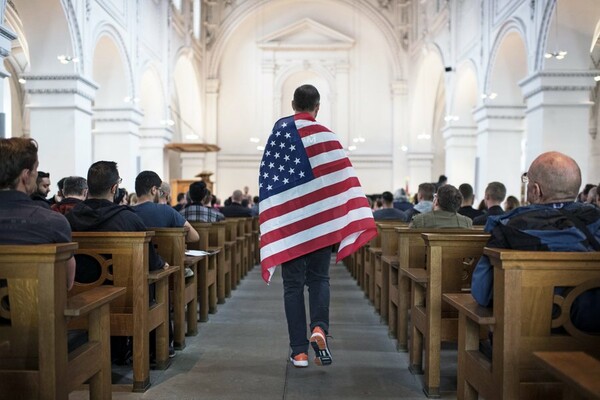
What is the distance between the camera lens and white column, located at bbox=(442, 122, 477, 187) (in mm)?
16391

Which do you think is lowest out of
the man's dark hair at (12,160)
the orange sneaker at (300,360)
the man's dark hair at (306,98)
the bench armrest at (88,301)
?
the orange sneaker at (300,360)

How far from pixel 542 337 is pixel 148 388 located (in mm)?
2378

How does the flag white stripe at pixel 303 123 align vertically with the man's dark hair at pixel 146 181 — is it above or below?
above

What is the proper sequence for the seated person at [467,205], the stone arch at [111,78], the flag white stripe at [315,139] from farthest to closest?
the stone arch at [111,78] → the seated person at [467,205] → the flag white stripe at [315,139]

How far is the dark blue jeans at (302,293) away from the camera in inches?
151

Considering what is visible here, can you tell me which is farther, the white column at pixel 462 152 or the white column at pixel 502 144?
the white column at pixel 462 152

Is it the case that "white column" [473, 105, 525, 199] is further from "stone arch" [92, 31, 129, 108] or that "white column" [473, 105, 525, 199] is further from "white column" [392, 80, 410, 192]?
"white column" [392, 80, 410, 192]

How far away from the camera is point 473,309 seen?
2727 millimetres

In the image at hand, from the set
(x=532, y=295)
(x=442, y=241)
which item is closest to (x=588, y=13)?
(x=442, y=241)

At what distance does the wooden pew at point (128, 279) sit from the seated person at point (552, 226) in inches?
76.1

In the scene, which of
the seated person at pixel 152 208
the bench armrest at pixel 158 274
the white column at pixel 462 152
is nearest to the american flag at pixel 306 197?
the bench armrest at pixel 158 274

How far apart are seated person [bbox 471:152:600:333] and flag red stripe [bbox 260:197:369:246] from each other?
120cm

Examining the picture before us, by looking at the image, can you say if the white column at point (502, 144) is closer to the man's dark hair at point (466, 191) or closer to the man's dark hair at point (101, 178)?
the man's dark hair at point (466, 191)

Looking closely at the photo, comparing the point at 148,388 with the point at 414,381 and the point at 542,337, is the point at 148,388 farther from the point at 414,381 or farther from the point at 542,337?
the point at 542,337
